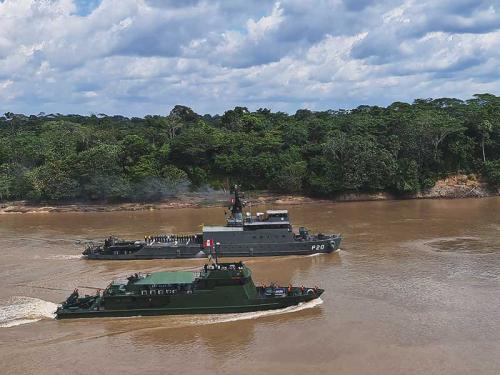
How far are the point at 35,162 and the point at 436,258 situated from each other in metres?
64.4

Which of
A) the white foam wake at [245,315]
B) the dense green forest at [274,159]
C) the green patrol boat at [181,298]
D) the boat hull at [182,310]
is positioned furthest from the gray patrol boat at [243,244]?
the dense green forest at [274,159]

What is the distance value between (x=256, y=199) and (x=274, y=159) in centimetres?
695

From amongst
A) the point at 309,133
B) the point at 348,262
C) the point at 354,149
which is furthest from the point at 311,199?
the point at 348,262

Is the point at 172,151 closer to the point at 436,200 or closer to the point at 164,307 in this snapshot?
the point at 436,200

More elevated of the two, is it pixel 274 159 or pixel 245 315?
pixel 274 159

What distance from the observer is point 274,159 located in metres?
79.8

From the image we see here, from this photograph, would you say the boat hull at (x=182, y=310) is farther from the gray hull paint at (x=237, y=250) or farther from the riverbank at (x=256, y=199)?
the riverbank at (x=256, y=199)

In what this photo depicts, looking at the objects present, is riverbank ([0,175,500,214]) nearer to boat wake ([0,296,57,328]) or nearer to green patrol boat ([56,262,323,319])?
boat wake ([0,296,57,328])

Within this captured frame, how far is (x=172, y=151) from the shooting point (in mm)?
81750

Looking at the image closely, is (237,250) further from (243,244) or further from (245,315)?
(245,315)

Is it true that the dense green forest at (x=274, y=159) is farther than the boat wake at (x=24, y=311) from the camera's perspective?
Yes

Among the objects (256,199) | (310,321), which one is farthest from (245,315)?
(256,199)

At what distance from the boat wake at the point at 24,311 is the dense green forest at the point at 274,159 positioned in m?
42.9

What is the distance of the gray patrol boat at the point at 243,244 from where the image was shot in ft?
142
